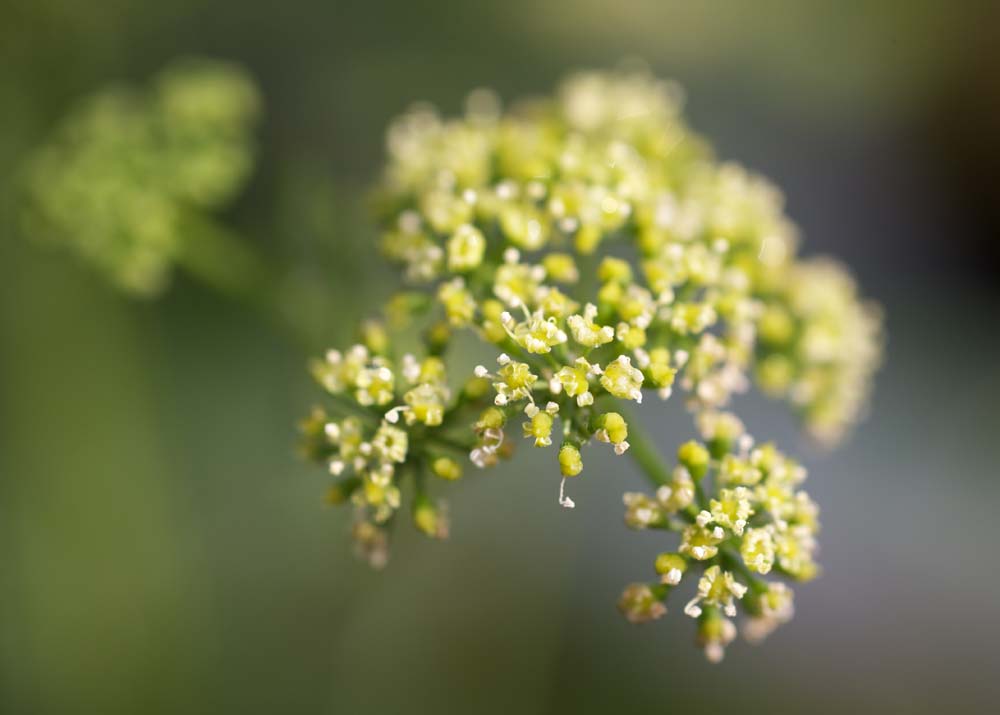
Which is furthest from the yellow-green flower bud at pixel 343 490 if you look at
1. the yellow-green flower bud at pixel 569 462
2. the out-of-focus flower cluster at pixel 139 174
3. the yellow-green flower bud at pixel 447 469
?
the out-of-focus flower cluster at pixel 139 174

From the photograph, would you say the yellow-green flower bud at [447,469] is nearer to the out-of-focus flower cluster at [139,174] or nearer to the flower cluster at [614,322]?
the flower cluster at [614,322]

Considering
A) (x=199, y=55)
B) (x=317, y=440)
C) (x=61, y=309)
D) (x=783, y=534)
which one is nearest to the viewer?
(x=783, y=534)

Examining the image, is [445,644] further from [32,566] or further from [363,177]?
[363,177]

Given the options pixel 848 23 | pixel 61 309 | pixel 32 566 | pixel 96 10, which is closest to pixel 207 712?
pixel 32 566

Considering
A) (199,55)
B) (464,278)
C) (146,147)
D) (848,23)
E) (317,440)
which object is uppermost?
(848,23)

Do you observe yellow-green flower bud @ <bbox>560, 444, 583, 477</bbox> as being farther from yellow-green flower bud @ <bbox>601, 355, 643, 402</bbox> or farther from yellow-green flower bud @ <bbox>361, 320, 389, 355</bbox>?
yellow-green flower bud @ <bbox>361, 320, 389, 355</bbox>

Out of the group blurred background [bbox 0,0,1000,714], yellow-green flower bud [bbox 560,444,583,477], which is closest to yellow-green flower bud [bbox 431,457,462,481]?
yellow-green flower bud [bbox 560,444,583,477]
